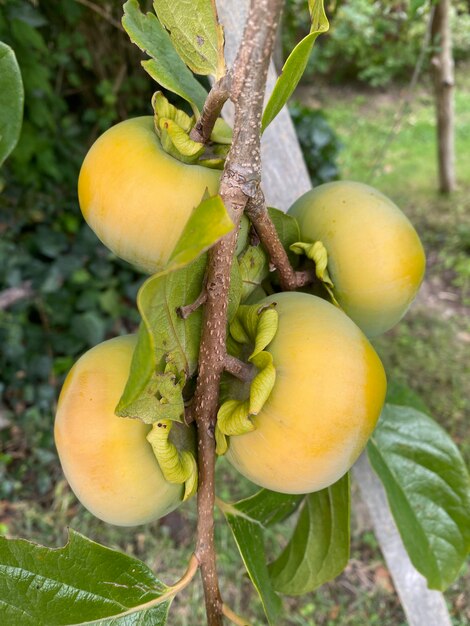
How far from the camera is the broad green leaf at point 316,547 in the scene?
0.89 meters

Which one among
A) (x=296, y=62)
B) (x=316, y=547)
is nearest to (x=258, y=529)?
(x=316, y=547)

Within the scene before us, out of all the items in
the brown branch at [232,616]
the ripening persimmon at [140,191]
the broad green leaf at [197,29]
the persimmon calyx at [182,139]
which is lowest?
the brown branch at [232,616]

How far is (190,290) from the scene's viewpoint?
0.57 metres

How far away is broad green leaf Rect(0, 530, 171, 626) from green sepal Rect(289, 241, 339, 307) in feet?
1.26

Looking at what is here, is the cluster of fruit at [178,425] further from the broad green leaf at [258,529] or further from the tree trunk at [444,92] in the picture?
the tree trunk at [444,92]

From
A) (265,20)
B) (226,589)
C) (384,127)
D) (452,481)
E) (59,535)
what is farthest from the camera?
(384,127)

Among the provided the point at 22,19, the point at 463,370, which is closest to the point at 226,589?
the point at 463,370

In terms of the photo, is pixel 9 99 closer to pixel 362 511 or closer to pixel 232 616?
pixel 232 616

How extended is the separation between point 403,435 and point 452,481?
0.34 feet

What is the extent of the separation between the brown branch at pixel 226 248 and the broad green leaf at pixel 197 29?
0.10 metres

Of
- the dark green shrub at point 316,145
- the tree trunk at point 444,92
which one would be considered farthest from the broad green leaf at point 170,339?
the tree trunk at point 444,92

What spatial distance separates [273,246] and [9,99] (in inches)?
15.3

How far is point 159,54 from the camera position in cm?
68

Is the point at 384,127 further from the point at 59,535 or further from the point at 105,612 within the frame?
the point at 105,612
